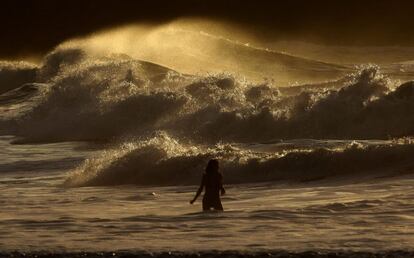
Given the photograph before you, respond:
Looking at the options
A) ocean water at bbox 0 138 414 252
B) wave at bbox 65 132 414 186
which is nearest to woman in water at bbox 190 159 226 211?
ocean water at bbox 0 138 414 252

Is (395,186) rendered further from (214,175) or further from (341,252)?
(341,252)

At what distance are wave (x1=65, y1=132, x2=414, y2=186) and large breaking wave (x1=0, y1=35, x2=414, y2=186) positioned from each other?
2 cm

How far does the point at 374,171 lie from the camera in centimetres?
2144

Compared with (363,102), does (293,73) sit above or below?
above

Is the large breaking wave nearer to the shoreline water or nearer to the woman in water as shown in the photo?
the woman in water

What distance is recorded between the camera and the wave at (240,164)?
71.7 feet

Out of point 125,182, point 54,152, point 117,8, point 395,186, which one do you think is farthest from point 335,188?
point 117,8

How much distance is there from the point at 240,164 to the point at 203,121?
8.82 m

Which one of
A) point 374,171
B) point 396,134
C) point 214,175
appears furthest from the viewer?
point 396,134

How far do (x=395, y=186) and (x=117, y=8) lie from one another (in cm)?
6085

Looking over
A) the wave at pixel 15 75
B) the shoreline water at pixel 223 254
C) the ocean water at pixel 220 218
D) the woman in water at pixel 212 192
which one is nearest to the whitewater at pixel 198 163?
the ocean water at pixel 220 218

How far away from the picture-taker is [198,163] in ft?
77.3

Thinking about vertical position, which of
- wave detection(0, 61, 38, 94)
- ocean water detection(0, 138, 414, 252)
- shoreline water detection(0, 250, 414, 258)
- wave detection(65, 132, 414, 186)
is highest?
wave detection(0, 61, 38, 94)

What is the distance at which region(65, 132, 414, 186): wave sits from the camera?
71.7 ft
